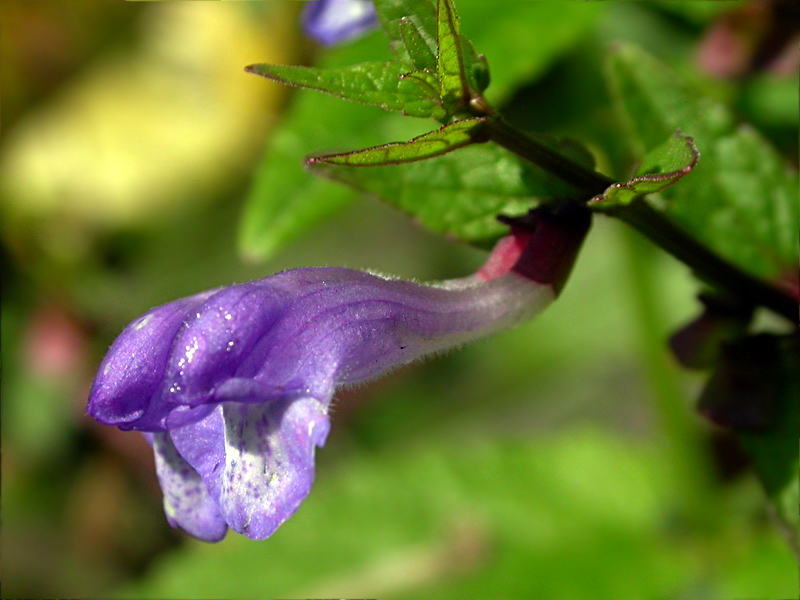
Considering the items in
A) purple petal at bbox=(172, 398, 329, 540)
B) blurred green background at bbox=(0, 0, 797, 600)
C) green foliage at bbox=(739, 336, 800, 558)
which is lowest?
blurred green background at bbox=(0, 0, 797, 600)

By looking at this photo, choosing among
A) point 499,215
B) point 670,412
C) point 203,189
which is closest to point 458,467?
point 670,412

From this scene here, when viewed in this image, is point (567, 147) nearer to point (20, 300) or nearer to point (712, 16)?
point (712, 16)

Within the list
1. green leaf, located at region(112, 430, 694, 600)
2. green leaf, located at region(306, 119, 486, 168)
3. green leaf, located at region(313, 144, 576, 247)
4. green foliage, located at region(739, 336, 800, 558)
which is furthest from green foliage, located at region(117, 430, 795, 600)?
green leaf, located at region(306, 119, 486, 168)

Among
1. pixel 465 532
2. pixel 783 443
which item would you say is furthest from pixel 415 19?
pixel 465 532

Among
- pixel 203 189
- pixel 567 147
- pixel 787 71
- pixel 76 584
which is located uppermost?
pixel 567 147

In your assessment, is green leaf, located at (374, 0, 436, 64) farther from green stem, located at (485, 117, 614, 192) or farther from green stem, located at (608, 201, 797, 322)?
green stem, located at (608, 201, 797, 322)

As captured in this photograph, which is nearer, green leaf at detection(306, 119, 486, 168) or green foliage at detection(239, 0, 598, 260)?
green leaf at detection(306, 119, 486, 168)

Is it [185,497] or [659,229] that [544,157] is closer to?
[659,229]

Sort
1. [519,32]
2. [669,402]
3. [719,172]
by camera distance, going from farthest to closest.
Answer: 1. [669,402]
2. [519,32]
3. [719,172]
